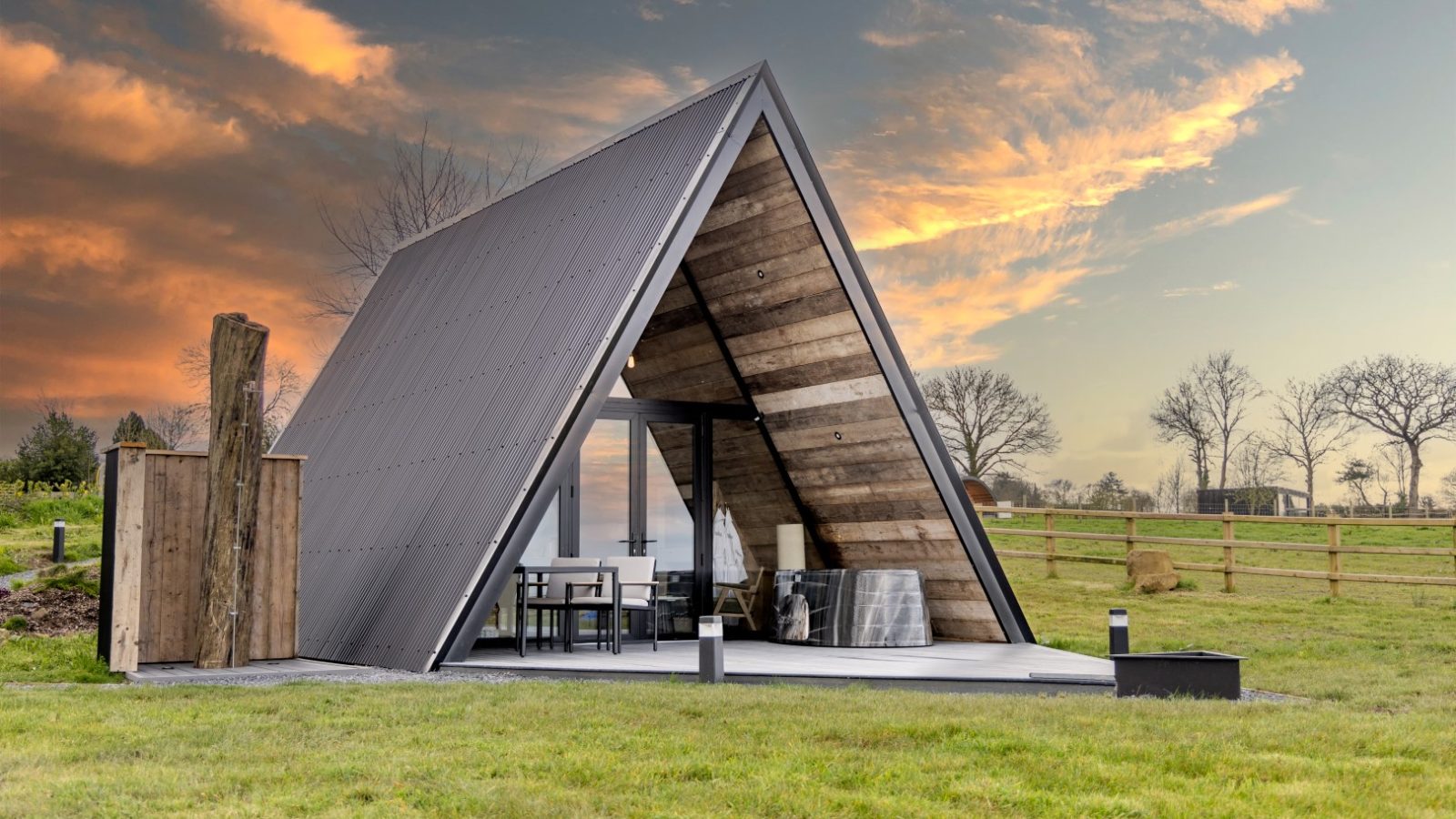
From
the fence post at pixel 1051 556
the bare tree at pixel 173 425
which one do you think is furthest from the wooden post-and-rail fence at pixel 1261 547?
the bare tree at pixel 173 425

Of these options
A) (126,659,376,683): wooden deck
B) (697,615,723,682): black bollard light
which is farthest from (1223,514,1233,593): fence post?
(126,659,376,683): wooden deck

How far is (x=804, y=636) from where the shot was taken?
10289 millimetres

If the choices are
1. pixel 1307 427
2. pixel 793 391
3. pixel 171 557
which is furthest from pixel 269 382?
pixel 1307 427

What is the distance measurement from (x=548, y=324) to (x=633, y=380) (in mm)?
2423

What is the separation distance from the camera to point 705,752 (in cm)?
479

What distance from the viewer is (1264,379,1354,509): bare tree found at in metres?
29.1

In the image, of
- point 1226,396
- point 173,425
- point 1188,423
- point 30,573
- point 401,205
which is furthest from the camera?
point 173,425

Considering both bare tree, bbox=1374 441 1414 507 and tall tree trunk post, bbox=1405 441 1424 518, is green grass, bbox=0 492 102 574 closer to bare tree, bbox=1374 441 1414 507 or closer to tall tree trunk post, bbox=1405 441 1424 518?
bare tree, bbox=1374 441 1414 507

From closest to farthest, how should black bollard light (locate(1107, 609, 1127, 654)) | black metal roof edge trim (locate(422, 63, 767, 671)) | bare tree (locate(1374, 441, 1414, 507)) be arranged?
black metal roof edge trim (locate(422, 63, 767, 671))
black bollard light (locate(1107, 609, 1127, 654))
bare tree (locate(1374, 441, 1414, 507))

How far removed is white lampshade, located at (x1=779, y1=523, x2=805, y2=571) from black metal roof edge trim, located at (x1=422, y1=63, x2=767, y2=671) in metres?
3.26

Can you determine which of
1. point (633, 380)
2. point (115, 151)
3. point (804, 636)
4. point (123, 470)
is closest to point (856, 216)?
point (633, 380)

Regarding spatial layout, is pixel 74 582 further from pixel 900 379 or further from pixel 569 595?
pixel 900 379

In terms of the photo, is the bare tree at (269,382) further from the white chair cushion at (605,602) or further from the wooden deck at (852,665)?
the wooden deck at (852,665)

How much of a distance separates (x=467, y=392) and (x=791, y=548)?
3186 mm
